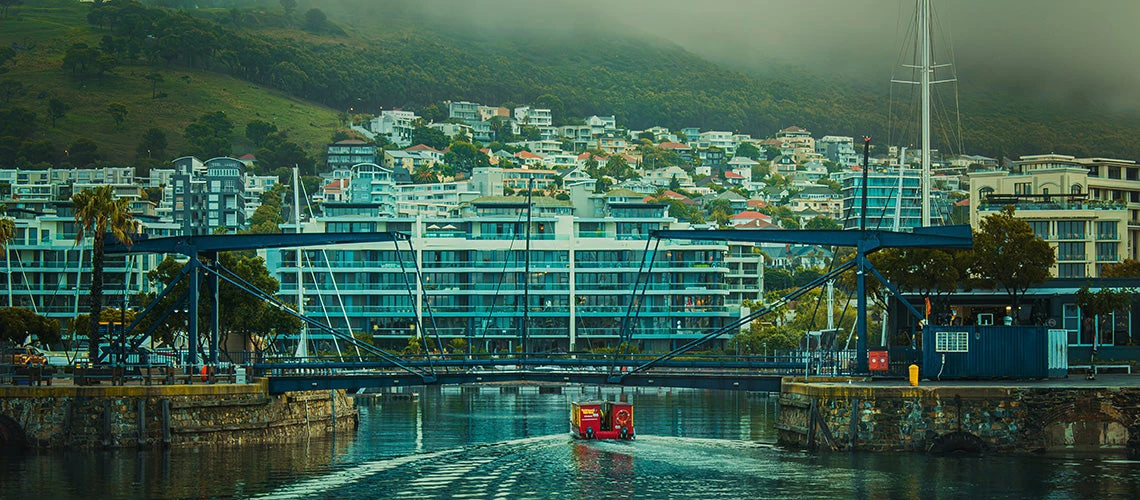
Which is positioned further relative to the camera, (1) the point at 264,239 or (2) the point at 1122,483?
(1) the point at 264,239

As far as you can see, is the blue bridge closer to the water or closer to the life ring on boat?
the life ring on boat

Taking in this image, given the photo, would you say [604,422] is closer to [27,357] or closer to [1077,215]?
[27,357]

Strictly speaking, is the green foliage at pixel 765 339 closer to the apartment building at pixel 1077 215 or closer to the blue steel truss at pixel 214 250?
the apartment building at pixel 1077 215

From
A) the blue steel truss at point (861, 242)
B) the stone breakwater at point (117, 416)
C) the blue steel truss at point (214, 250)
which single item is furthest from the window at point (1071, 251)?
the stone breakwater at point (117, 416)

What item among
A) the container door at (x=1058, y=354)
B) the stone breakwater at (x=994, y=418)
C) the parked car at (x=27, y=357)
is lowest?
the stone breakwater at (x=994, y=418)

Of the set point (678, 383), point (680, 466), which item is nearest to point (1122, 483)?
point (680, 466)

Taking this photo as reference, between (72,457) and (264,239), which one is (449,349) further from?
(72,457)
